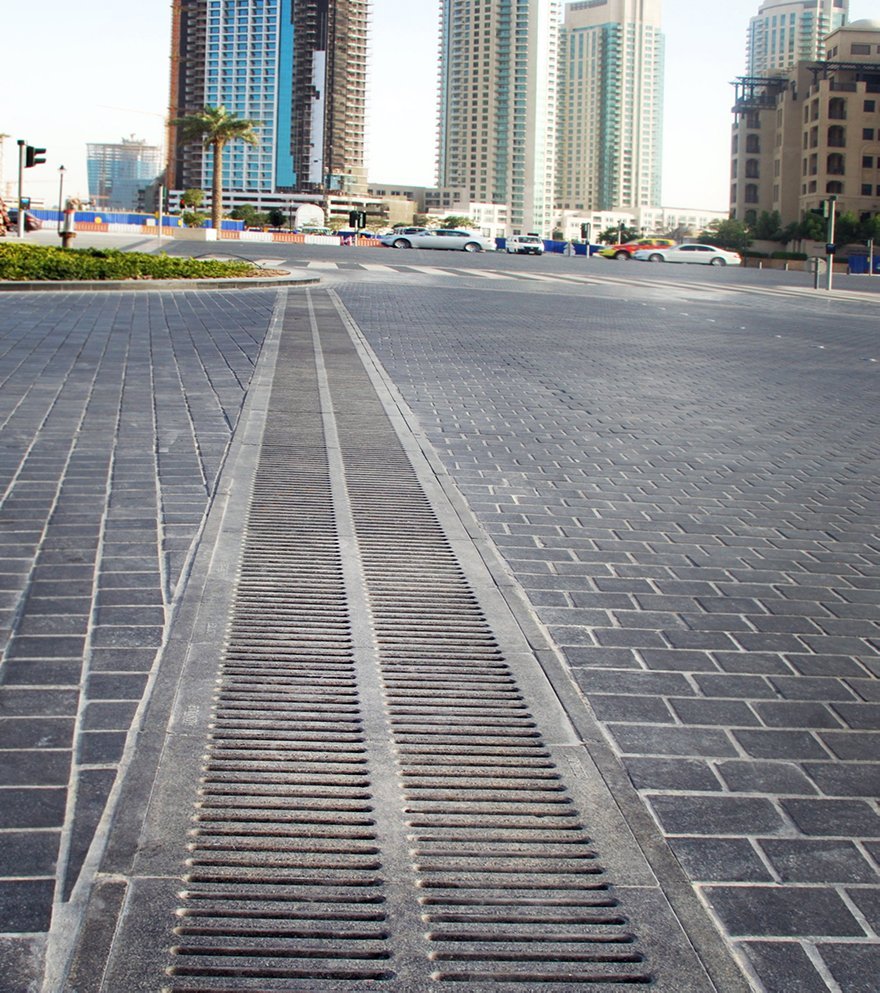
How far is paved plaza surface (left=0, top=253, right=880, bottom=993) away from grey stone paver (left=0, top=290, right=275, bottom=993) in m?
0.02

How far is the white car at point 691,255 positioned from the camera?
6081 centimetres

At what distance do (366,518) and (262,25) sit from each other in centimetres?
20405

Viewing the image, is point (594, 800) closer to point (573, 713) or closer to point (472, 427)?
point (573, 713)

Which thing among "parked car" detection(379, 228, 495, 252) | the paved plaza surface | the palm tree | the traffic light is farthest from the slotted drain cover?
the palm tree

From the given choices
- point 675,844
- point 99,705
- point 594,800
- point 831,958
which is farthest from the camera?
point 99,705

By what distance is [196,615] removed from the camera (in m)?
4.54

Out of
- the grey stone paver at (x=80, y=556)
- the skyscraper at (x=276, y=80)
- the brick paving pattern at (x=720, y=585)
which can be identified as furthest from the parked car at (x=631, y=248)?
the skyscraper at (x=276, y=80)

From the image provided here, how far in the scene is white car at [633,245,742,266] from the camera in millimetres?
60812

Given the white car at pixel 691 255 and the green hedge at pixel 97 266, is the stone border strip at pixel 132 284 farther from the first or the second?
the white car at pixel 691 255

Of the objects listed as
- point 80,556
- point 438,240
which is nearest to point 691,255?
point 438,240

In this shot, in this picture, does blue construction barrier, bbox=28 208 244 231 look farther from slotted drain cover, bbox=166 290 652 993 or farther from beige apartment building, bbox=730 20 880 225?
slotted drain cover, bbox=166 290 652 993

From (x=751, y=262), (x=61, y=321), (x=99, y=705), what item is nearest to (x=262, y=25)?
(x=751, y=262)

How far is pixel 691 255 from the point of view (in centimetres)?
6084

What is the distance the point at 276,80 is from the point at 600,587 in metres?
205
